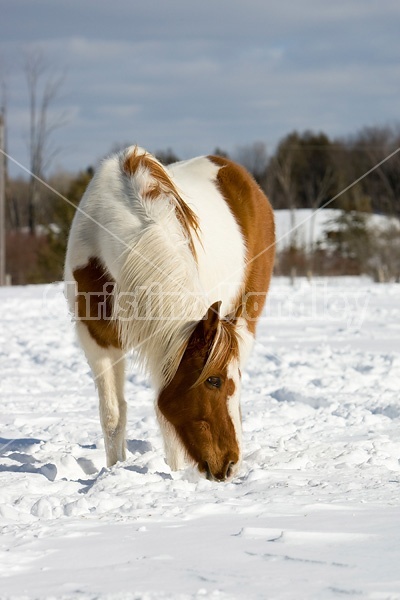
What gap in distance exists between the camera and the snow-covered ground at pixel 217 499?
2.27 metres

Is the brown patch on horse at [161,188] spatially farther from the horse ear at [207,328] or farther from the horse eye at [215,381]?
the horse eye at [215,381]

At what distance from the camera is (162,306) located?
3.84 meters

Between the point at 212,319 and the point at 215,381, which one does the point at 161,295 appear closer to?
the point at 212,319

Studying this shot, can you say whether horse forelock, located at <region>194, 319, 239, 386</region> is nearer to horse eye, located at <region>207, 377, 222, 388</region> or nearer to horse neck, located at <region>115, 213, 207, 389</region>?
horse eye, located at <region>207, 377, 222, 388</region>

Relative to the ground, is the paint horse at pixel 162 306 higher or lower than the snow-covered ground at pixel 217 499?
higher

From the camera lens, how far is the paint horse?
12.3 feet

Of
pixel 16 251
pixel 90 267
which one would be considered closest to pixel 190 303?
pixel 90 267

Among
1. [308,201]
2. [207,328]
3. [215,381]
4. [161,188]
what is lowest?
[215,381]

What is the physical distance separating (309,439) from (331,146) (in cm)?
5510

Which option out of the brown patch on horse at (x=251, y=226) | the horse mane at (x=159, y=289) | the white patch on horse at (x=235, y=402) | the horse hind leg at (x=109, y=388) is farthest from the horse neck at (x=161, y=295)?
the brown patch on horse at (x=251, y=226)

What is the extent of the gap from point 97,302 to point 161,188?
736 mm

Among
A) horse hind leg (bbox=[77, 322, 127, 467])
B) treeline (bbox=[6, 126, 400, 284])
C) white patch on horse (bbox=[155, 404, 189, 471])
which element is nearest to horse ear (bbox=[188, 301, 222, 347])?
white patch on horse (bbox=[155, 404, 189, 471])

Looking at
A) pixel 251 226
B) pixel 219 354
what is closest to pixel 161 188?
pixel 219 354

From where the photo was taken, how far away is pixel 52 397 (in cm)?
666
